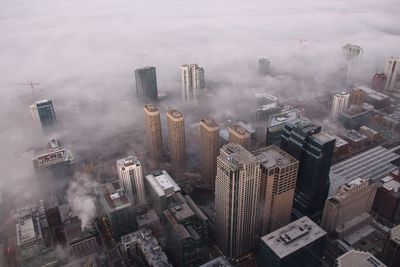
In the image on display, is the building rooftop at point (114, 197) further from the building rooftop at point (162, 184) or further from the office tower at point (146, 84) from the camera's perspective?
the office tower at point (146, 84)

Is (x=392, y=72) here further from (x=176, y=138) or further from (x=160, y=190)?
(x=160, y=190)

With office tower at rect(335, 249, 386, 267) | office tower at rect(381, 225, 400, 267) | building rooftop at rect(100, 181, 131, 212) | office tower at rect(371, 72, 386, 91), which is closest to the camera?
office tower at rect(335, 249, 386, 267)

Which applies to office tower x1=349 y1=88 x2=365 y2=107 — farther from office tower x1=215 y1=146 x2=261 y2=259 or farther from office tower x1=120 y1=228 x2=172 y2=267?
office tower x1=120 y1=228 x2=172 y2=267

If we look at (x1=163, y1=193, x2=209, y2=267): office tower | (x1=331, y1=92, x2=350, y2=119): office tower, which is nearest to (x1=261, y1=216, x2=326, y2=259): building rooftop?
(x1=163, y1=193, x2=209, y2=267): office tower

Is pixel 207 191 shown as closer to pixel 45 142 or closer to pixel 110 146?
pixel 110 146

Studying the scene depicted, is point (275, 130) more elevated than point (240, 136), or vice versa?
point (240, 136)

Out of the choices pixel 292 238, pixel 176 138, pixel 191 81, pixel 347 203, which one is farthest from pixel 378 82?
pixel 292 238
